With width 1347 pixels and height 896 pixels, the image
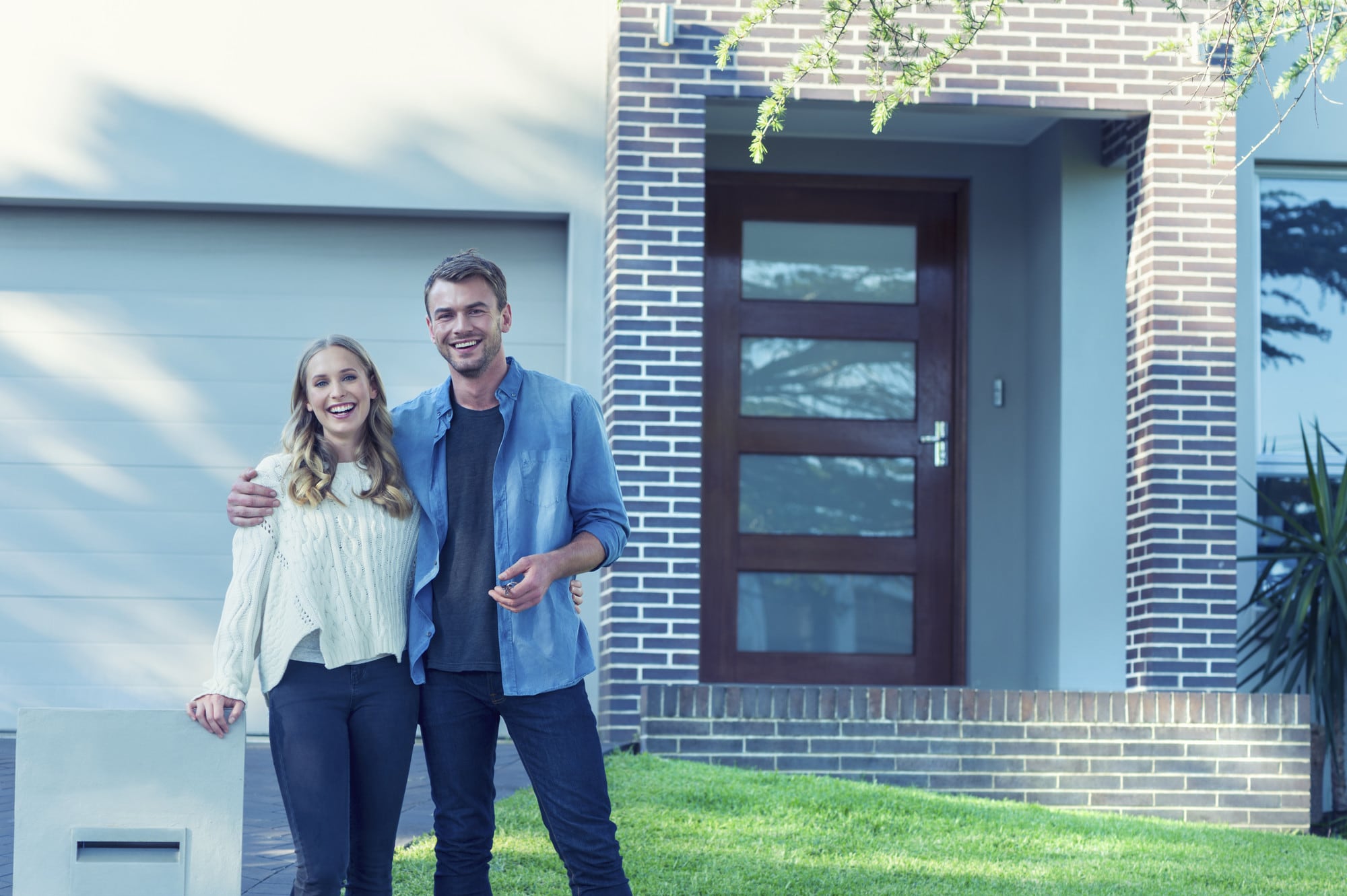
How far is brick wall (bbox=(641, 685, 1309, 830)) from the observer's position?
647 cm

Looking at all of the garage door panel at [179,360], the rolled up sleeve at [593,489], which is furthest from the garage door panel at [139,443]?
the rolled up sleeve at [593,489]

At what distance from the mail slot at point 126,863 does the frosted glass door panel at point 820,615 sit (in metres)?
5.35

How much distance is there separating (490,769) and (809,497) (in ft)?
17.0

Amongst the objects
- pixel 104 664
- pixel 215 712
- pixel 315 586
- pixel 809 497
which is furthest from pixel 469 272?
pixel 809 497

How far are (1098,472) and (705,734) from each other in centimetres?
281

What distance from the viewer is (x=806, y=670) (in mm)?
8203

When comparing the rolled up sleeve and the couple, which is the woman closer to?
the couple

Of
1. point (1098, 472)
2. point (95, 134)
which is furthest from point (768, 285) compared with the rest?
point (95, 134)

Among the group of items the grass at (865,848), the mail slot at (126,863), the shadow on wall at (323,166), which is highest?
the shadow on wall at (323,166)

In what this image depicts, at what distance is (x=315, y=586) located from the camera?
3.16 metres

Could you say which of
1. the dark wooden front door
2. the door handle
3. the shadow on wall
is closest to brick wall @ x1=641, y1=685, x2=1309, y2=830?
the dark wooden front door

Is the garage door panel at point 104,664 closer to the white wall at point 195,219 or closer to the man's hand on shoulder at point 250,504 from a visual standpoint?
the white wall at point 195,219

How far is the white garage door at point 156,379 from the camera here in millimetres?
7516

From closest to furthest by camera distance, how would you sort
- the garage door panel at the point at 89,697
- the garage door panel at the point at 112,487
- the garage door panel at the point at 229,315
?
1. the garage door panel at the point at 89,697
2. the garage door panel at the point at 112,487
3. the garage door panel at the point at 229,315
